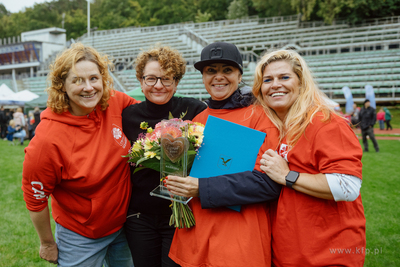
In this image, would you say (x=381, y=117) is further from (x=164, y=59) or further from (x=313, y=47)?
(x=164, y=59)

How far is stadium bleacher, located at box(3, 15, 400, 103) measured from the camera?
61.3ft

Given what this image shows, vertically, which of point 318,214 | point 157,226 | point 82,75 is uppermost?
point 82,75

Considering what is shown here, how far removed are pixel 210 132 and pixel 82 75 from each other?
1.02 meters

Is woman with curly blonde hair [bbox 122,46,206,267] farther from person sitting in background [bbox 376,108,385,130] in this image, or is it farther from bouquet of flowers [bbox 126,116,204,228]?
person sitting in background [bbox 376,108,385,130]

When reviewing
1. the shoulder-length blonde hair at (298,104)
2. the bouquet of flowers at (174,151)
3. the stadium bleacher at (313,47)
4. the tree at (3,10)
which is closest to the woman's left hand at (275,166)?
the shoulder-length blonde hair at (298,104)

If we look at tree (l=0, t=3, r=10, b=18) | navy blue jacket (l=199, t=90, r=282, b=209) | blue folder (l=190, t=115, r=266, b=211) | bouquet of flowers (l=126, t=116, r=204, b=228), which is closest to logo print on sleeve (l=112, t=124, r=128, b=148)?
bouquet of flowers (l=126, t=116, r=204, b=228)

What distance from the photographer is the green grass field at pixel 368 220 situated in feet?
11.5

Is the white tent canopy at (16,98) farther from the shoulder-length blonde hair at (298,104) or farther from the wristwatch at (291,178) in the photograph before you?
the wristwatch at (291,178)

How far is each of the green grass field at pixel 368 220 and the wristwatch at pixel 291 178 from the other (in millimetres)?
2634

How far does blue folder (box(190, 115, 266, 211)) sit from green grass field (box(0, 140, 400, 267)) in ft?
9.09

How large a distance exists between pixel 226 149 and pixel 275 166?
33 centimetres

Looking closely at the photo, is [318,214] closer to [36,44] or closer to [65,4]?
[36,44]

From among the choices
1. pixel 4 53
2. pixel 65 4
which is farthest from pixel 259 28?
pixel 65 4

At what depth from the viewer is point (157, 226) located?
7.35 feet
